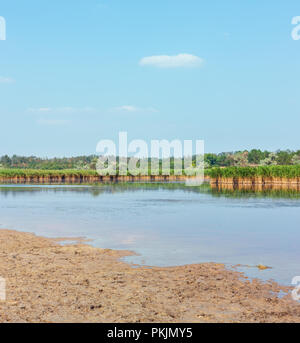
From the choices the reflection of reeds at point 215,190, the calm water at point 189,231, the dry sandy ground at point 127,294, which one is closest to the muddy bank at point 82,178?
the reflection of reeds at point 215,190

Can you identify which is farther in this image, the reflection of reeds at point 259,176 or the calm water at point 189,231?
the reflection of reeds at point 259,176

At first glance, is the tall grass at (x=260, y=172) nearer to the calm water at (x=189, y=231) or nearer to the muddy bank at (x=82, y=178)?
the muddy bank at (x=82, y=178)

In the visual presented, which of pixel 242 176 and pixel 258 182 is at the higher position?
pixel 242 176

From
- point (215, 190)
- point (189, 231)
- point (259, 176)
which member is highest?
point (259, 176)

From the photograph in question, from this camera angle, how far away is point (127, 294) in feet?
28.7

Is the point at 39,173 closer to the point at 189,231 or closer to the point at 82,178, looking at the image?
the point at 82,178

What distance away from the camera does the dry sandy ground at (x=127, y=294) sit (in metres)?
7.45

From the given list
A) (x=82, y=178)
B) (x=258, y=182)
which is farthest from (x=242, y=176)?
(x=82, y=178)

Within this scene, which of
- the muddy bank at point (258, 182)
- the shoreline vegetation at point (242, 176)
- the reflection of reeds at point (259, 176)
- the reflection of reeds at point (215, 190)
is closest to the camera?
the reflection of reeds at point (215, 190)

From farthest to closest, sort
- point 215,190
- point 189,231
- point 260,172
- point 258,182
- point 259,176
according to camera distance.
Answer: point 258,182
point 259,176
point 260,172
point 215,190
point 189,231

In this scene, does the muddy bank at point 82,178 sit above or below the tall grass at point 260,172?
below

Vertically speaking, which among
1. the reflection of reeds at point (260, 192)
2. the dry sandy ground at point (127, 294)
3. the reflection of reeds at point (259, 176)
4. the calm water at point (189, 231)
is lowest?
the reflection of reeds at point (260, 192)

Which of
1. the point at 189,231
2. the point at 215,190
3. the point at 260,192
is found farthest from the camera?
the point at 215,190

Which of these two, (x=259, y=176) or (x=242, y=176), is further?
(x=242, y=176)
